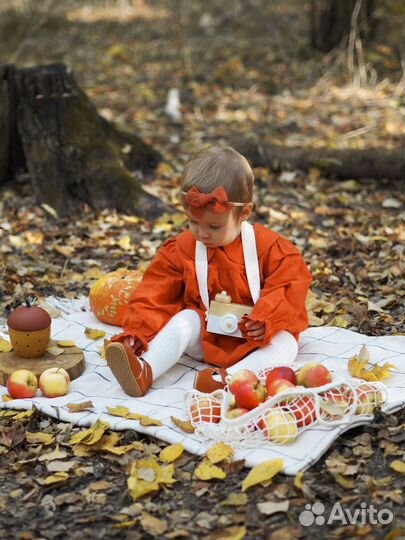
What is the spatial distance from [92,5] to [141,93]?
612cm

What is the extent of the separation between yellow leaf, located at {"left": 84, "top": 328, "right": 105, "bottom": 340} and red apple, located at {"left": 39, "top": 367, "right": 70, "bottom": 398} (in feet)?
2.08

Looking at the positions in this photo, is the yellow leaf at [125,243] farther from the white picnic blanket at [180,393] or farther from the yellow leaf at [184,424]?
the yellow leaf at [184,424]

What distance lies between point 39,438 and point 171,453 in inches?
23.3

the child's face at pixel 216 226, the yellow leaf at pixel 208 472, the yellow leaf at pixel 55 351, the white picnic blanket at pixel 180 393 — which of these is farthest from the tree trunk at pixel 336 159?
the yellow leaf at pixel 208 472

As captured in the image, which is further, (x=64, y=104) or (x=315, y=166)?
(x=315, y=166)

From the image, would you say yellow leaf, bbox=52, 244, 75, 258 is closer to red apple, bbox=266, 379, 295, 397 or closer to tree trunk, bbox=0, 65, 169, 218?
tree trunk, bbox=0, 65, 169, 218

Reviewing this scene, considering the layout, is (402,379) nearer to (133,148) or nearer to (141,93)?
(133,148)

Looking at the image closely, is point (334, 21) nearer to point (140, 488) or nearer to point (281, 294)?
point (281, 294)

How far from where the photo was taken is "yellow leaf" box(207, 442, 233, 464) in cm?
310

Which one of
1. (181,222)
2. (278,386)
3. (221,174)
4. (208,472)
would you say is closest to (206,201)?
(221,174)

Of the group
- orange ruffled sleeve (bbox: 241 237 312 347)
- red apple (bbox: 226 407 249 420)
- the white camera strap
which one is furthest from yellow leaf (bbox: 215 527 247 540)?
the white camera strap

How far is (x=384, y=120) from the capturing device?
26.5 ft

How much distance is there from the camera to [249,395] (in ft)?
10.8

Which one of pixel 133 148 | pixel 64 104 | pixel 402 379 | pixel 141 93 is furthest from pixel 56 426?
pixel 141 93
